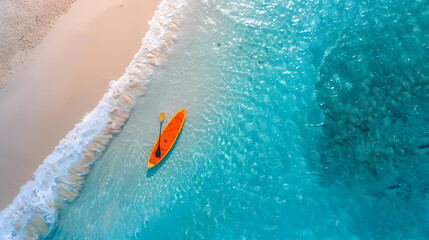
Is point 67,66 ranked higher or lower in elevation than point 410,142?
higher

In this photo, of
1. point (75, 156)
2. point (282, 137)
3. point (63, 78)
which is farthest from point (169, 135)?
point (63, 78)

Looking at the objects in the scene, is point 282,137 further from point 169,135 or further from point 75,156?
point 75,156

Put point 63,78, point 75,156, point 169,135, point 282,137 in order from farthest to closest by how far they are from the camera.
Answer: point 63,78, point 75,156, point 169,135, point 282,137

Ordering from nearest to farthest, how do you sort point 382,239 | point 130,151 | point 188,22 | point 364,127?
point 382,239
point 364,127
point 130,151
point 188,22

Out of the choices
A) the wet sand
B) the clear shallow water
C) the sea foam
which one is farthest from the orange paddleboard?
the wet sand

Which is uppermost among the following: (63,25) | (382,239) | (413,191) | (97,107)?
(63,25)

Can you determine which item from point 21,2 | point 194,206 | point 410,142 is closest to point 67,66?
point 21,2

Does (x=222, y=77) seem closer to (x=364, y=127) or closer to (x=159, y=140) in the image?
(x=159, y=140)
